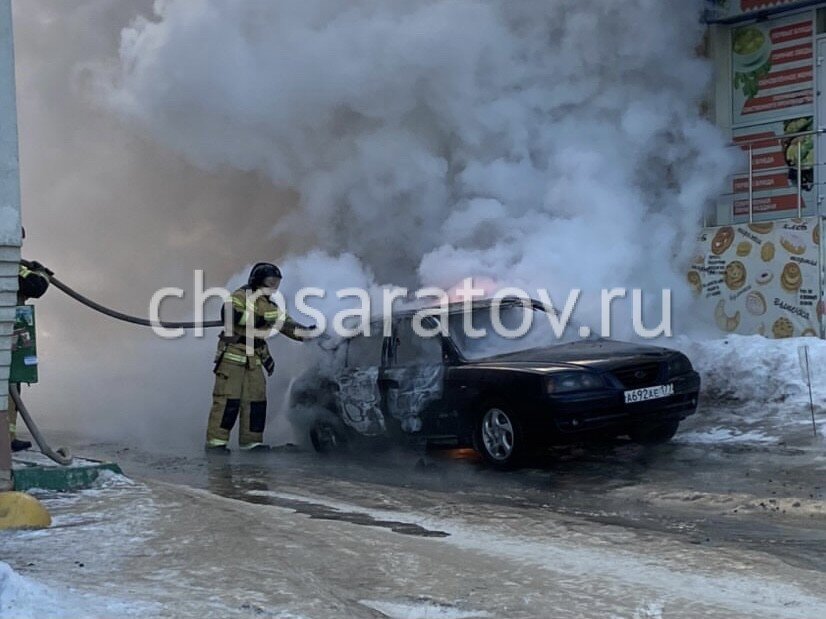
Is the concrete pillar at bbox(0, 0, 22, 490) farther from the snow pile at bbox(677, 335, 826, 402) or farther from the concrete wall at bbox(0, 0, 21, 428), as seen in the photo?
the snow pile at bbox(677, 335, 826, 402)

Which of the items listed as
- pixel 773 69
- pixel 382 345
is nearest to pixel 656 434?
pixel 382 345

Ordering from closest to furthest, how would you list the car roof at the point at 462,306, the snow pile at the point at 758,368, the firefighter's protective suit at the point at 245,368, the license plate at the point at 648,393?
1. the license plate at the point at 648,393
2. the car roof at the point at 462,306
3. the firefighter's protective suit at the point at 245,368
4. the snow pile at the point at 758,368

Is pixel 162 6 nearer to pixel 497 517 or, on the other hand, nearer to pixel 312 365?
pixel 312 365

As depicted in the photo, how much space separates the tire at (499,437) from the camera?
8648 mm

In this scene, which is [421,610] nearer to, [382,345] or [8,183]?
[8,183]

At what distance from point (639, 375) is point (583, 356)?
49 cm

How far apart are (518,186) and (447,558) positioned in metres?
8.54

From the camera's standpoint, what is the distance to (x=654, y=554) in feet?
18.5

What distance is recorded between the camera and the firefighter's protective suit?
1082cm

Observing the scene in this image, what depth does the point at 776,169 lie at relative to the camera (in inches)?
572

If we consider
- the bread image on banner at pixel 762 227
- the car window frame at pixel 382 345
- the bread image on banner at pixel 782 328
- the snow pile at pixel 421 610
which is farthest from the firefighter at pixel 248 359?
the snow pile at pixel 421 610

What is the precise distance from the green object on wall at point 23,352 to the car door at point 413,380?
3.33 m

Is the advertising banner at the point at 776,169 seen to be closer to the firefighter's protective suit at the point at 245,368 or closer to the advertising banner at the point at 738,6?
the advertising banner at the point at 738,6

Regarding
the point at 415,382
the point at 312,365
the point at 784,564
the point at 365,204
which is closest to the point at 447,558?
the point at 784,564
